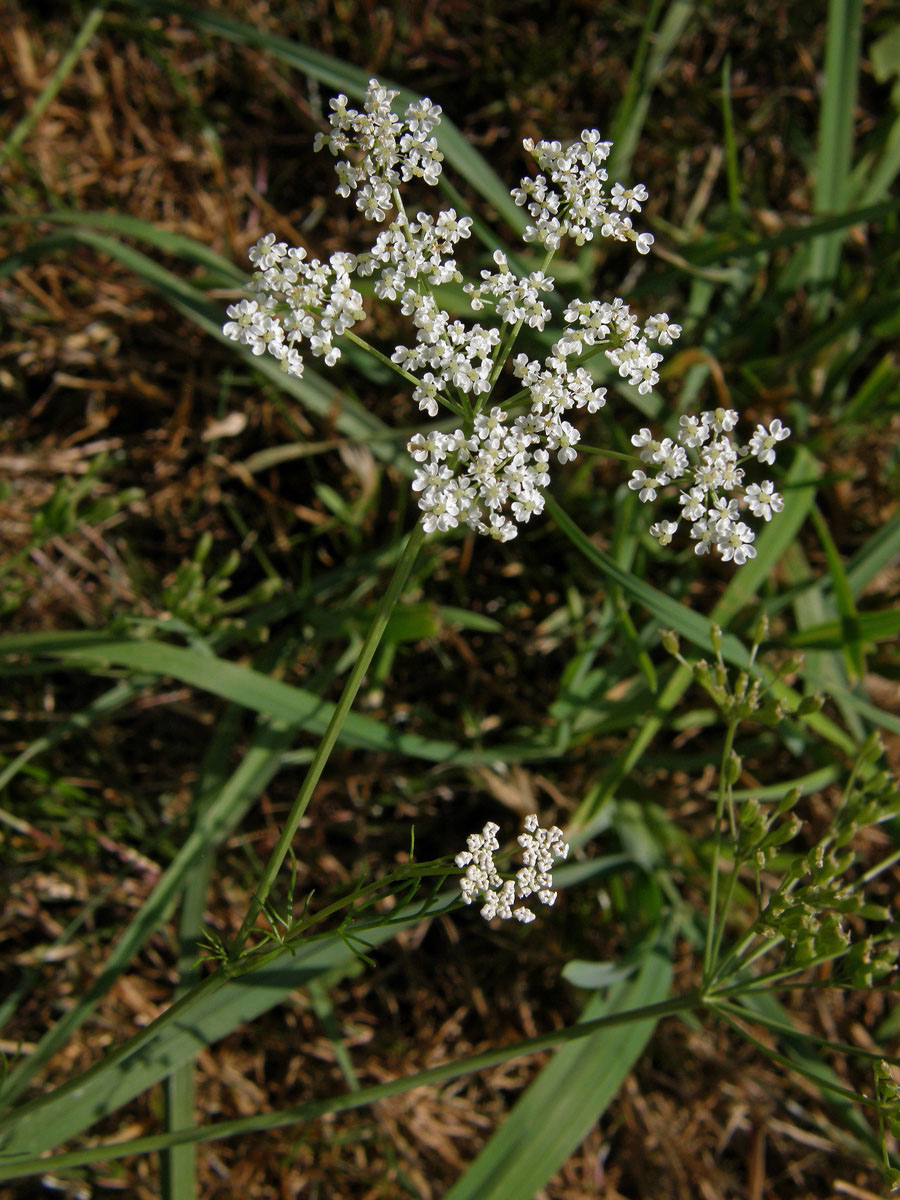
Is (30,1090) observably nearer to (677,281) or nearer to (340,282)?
(340,282)

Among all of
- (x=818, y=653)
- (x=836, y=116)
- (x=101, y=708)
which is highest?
(x=836, y=116)

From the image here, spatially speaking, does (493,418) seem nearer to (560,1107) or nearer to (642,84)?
(560,1107)

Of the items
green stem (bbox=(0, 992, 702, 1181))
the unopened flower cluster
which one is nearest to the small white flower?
the unopened flower cluster

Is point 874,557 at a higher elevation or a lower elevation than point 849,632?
higher

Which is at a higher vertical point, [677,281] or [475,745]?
[677,281]

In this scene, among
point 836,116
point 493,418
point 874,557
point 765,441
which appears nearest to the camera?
point 493,418

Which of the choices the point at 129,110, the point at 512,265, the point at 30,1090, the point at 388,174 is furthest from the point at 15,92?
the point at 30,1090

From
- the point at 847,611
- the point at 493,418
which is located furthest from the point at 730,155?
the point at 493,418
